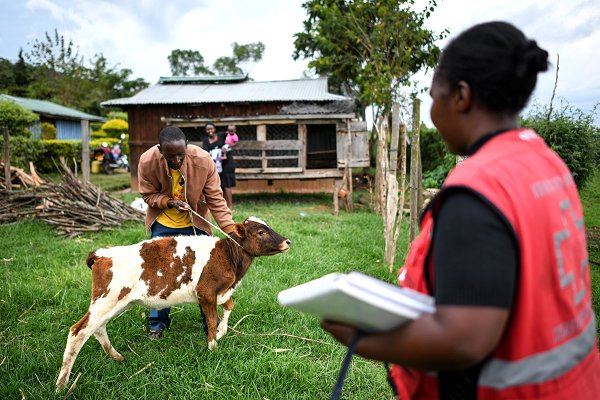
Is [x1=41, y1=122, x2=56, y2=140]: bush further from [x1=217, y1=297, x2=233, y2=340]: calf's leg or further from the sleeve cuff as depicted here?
→ [x1=217, y1=297, x2=233, y2=340]: calf's leg

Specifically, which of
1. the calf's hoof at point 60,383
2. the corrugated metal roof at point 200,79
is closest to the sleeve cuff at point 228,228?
the calf's hoof at point 60,383

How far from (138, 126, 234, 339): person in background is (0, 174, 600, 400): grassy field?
1.63ft

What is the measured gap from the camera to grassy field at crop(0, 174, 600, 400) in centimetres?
362

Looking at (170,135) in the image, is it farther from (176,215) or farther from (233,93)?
(233,93)

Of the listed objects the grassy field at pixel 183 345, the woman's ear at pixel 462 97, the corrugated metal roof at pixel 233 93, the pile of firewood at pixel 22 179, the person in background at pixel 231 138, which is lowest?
the grassy field at pixel 183 345

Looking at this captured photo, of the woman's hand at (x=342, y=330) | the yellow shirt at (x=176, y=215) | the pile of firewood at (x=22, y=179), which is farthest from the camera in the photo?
→ the pile of firewood at (x=22, y=179)

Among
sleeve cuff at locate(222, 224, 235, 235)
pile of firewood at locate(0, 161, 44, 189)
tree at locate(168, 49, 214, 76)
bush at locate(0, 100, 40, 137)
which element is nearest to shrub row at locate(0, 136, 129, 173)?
bush at locate(0, 100, 40, 137)

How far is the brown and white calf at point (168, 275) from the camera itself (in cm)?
375

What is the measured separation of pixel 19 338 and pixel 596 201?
1208 cm

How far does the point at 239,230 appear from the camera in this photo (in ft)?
14.1

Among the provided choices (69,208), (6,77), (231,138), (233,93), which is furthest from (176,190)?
(6,77)

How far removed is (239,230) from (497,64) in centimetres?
331

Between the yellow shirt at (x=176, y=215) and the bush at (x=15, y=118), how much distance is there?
1907 centimetres

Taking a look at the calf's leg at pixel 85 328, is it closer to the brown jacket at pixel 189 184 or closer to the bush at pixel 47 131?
the brown jacket at pixel 189 184
